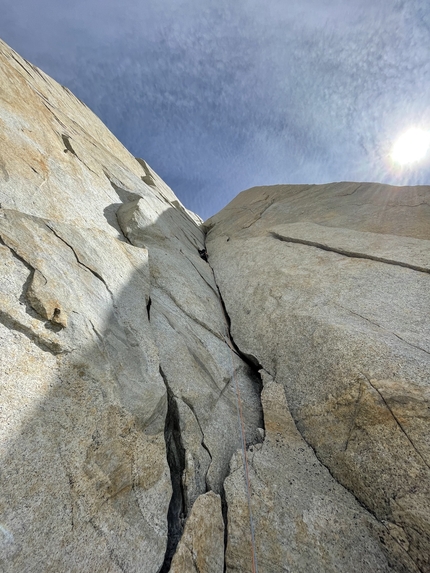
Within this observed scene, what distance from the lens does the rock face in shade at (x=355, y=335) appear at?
414 centimetres

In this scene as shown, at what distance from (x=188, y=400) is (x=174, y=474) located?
3.97 ft

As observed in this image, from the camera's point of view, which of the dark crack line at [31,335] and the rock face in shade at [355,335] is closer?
the dark crack line at [31,335]

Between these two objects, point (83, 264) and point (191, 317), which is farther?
point (191, 317)

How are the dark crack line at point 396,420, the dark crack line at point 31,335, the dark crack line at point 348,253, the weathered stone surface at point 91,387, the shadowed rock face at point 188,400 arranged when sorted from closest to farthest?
the weathered stone surface at point 91,387 → the shadowed rock face at point 188,400 → the dark crack line at point 31,335 → the dark crack line at point 396,420 → the dark crack line at point 348,253

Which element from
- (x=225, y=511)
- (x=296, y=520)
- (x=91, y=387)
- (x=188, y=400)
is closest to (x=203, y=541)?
(x=225, y=511)

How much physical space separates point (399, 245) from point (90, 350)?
30.4 ft

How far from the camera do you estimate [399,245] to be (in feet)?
28.4

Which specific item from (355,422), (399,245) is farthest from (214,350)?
(399,245)

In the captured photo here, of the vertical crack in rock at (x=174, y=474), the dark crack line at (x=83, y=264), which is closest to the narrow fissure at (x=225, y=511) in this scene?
the vertical crack in rock at (x=174, y=474)

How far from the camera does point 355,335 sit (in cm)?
576

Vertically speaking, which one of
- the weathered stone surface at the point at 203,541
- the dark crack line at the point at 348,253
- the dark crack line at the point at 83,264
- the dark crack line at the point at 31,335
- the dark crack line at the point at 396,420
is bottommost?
the weathered stone surface at the point at 203,541

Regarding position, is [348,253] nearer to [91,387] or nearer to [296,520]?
[296,520]

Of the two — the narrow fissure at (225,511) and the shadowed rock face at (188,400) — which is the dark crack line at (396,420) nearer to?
the shadowed rock face at (188,400)

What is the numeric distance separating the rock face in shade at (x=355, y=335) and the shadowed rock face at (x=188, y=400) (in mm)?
34
